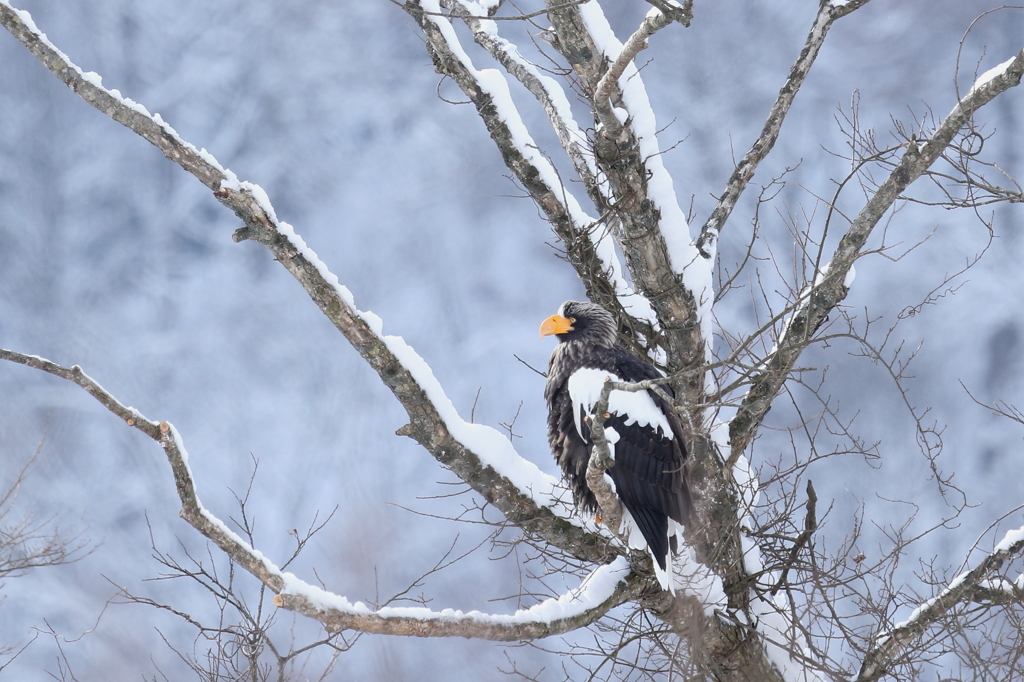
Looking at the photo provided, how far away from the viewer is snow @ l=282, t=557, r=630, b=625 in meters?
2.98

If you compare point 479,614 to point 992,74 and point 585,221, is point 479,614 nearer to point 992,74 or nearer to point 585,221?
point 585,221

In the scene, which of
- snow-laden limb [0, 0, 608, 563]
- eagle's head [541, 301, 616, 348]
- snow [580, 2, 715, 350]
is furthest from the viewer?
eagle's head [541, 301, 616, 348]

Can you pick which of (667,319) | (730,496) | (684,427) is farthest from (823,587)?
(667,319)

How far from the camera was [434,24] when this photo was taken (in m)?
4.92

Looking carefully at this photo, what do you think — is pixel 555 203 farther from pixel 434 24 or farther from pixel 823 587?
Result: pixel 823 587

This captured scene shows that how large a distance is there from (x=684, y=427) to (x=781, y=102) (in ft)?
7.72

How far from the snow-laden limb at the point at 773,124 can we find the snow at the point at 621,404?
1473 mm

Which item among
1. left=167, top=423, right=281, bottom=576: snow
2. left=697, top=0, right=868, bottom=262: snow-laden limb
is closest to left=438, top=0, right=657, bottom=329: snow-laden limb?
left=697, top=0, right=868, bottom=262: snow-laden limb

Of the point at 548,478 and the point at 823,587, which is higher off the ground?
the point at 548,478

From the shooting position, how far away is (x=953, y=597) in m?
4.21

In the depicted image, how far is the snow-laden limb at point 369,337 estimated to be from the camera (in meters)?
3.39

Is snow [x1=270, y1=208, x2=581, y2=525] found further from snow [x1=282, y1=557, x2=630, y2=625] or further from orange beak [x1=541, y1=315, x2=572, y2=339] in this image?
orange beak [x1=541, y1=315, x2=572, y2=339]

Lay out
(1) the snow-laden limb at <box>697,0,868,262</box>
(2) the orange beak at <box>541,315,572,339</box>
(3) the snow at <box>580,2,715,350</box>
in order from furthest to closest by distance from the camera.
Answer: (1) the snow-laden limb at <box>697,0,868,262</box>, (2) the orange beak at <box>541,315,572,339</box>, (3) the snow at <box>580,2,715,350</box>

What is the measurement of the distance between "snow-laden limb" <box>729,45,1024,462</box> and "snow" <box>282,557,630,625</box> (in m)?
1.02
